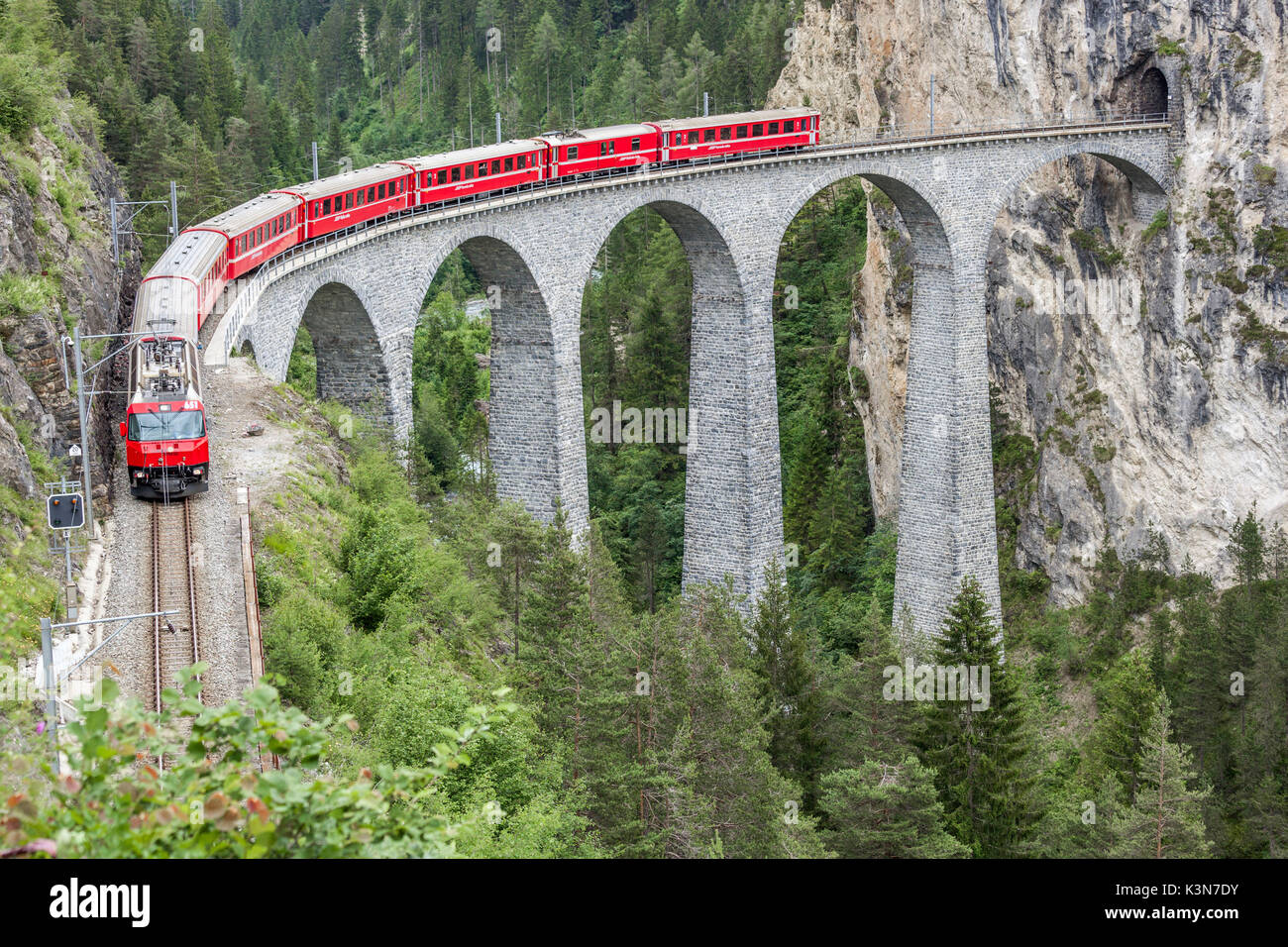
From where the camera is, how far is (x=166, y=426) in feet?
90.5

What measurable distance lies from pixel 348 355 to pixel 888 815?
2035 cm

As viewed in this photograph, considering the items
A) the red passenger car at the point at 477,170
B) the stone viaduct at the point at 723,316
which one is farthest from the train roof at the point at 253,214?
the red passenger car at the point at 477,170

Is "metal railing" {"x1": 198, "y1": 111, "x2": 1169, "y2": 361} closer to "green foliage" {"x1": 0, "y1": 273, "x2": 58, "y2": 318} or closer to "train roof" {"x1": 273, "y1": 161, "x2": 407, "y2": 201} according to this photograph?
"train roof" {"x1": 273, "y1": 161, "x2": 407, "y2": 201}

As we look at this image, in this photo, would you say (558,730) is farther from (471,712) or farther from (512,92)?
(512,92)

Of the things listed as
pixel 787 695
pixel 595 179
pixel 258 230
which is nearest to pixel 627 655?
pixel 787 695

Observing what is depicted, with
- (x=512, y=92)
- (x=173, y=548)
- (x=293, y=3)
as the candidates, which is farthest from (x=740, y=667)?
(x=293, y=3)

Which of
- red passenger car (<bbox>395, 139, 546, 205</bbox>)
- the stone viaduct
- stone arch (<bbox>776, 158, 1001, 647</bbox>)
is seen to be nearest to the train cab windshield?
the stone viaduct

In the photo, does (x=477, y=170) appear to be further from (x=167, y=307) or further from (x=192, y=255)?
(x=167, y=307)

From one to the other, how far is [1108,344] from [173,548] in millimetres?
47462

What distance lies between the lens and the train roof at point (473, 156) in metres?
43.8

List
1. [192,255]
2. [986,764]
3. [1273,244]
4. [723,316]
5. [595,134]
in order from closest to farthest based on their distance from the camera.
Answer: [192,255], [986,764], [595,134], [723,316], [1273,244]

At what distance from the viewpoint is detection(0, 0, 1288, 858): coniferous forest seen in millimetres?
12789

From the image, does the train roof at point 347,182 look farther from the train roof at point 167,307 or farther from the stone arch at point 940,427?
the stone arch at point 940,427

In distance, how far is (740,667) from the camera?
43.2m
